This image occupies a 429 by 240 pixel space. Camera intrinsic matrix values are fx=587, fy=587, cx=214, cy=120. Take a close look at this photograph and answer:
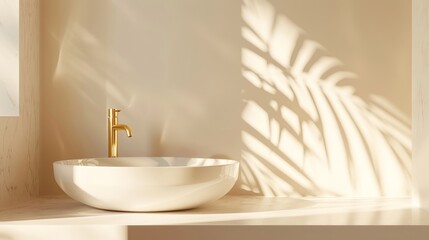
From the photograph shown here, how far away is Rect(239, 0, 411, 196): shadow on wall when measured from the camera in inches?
78.3

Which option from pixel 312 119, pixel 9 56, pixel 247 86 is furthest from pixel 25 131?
pixel 312 119

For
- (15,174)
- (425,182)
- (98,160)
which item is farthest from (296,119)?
(15,174)

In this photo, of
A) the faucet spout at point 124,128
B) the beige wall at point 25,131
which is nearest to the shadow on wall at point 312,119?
the faucet spout at point 124,128

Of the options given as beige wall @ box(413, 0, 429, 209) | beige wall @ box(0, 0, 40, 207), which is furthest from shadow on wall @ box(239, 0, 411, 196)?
beige wall @ box(0, 0, 40, 207)

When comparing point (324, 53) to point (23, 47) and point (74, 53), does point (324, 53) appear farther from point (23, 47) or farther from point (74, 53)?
point (23, 47)

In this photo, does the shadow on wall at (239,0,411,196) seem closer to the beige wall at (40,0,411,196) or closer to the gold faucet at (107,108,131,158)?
the beige wall at (40,0,411,196)

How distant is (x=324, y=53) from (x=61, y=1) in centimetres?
92

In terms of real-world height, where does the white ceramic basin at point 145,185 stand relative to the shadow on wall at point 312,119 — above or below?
below

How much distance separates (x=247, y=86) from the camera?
200 centimetres

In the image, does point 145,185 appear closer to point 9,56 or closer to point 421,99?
point 9,56

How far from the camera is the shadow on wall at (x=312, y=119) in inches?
78.3

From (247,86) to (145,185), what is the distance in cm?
64

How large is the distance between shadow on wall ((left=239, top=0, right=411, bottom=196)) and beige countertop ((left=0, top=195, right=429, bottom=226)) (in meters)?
0.10

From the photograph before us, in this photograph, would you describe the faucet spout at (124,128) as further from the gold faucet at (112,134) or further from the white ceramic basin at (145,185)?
the white ceramic basin at (145,185)
